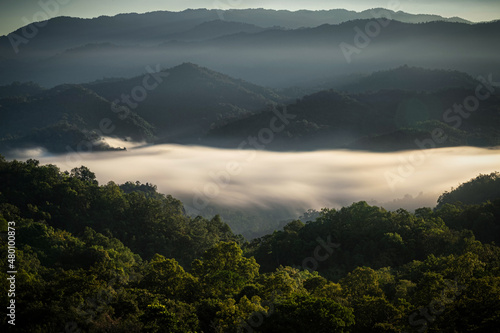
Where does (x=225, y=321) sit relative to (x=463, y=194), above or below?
below

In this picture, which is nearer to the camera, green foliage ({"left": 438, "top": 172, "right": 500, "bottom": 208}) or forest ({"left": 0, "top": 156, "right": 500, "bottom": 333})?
forest ({"left": 0, "top": 156, "right": 500, "bottom": 333})

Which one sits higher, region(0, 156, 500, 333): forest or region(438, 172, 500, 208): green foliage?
region(438, 172, 500, 208): green foliage

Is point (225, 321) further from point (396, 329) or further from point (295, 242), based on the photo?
point (295, 242)

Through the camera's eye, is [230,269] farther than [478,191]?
No

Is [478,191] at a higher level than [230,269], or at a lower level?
higher

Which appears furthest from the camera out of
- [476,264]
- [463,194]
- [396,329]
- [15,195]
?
[463,194]

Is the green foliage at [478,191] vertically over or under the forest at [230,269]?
over

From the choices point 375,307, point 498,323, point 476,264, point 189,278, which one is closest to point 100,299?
point 189,278

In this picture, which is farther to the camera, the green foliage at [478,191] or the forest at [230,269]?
the green foliage at [478,191]
